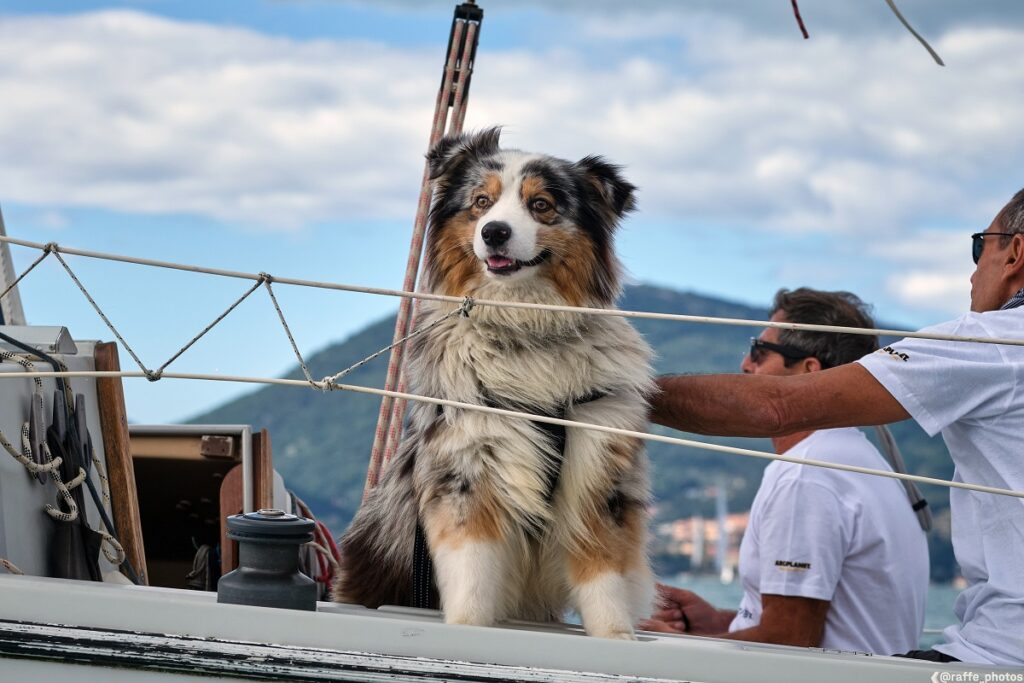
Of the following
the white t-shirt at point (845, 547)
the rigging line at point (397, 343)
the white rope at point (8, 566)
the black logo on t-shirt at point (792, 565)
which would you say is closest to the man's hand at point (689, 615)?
the white t-shirt at point (845, 547)

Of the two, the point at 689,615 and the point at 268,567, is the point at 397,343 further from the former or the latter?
the point at 689,615

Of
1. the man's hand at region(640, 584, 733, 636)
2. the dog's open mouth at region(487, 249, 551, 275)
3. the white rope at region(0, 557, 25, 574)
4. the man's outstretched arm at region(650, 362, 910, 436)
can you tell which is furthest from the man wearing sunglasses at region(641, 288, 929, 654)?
the white rope at region(0, 557, 25, 574)

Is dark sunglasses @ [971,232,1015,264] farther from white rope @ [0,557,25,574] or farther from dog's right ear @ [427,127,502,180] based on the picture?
white rope @ [0,557,25,574]

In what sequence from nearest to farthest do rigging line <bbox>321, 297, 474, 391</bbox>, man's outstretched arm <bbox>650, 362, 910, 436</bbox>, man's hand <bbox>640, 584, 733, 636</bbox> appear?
rigging line <bbox>321, 297, 474, 391</bbox>, man's outstretched arm <bbox>650, 362, 910, 436</bbox>, man's hand <bbox>640, 584, 733, 636</bbox>

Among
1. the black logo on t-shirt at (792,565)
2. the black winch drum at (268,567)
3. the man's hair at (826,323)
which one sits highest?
the man's hair at (826,323)

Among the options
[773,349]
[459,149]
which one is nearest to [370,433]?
[773,349]

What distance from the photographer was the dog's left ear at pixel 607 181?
9.11ft

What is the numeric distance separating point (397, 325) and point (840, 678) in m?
1.48

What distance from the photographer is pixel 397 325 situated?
2996mm

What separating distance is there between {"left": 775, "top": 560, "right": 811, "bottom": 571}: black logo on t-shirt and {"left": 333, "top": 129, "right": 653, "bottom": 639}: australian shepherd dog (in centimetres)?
70

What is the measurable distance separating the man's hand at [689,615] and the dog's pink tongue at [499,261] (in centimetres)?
158

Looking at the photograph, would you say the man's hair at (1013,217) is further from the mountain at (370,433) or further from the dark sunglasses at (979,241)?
the mountain at (370,433)

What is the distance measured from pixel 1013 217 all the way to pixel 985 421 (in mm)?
494

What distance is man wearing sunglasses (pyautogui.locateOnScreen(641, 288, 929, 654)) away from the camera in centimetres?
312
